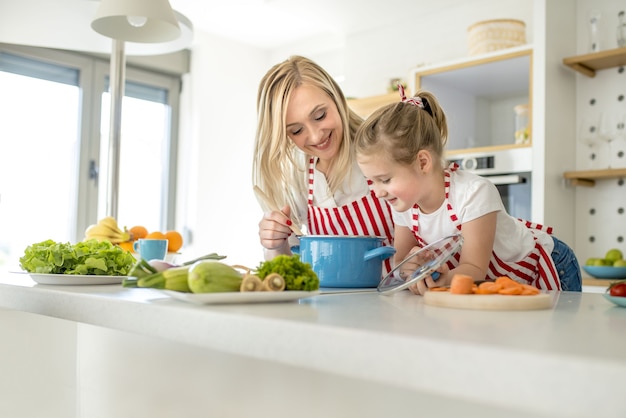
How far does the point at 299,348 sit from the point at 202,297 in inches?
8.0

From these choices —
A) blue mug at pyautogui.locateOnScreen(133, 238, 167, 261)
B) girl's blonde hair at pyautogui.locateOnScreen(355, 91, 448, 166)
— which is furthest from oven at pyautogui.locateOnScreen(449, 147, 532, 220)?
blue mug at pyautogui.locateOnScreen(133, 238, 167, 261)

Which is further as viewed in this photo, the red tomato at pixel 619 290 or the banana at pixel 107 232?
the banana at pixel 107 232

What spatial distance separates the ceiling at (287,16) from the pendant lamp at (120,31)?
6.94ft

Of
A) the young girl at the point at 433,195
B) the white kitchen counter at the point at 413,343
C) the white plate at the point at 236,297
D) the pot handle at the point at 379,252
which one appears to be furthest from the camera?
the young girl at the point at 433,195

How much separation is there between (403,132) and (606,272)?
1843 millimetres

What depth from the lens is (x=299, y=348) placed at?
66cm

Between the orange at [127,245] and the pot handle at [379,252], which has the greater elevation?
the pot handle at [379,252]

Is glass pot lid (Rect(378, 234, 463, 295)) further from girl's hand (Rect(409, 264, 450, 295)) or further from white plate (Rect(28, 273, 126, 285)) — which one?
white plate (Rect(28, 273, 126, 285))

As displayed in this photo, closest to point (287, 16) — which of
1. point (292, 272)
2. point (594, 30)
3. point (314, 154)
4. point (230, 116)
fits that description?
point (230, 116)

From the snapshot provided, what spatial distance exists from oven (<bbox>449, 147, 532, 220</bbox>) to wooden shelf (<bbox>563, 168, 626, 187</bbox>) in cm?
21

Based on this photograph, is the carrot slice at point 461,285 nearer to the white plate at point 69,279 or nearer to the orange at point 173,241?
the white plate at point 69,279

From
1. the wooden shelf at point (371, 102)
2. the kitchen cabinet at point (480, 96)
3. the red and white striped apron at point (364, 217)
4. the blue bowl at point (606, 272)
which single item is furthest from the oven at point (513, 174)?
the red and white striped apron at point (364, 217)

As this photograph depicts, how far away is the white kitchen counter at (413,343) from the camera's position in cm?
49

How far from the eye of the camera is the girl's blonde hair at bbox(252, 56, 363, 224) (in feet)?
5.41
